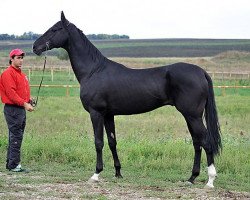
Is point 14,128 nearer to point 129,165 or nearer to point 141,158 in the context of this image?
point 129,165

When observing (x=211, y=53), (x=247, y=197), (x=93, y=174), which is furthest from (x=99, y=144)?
(x=211, y=53)

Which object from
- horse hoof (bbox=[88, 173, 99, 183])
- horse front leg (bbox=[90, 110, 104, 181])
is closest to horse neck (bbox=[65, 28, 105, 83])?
horse front leg (bbox=[90, 110, 104, 181])

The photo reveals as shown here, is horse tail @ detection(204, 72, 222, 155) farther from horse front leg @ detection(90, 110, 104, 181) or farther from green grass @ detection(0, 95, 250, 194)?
horse front leg @ detection(90, 110, 104, 181)

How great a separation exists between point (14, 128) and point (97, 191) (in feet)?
8.19

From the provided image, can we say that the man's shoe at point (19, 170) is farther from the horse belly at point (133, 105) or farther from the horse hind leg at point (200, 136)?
the horse hind leg at point (200, 136)

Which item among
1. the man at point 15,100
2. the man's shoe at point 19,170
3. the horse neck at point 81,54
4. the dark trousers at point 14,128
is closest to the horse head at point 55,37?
the horse neck at point 81,54

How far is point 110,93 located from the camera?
8562mm

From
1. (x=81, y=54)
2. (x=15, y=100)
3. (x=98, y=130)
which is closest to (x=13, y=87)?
(x=15, y=100)

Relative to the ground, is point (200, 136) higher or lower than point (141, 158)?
higher

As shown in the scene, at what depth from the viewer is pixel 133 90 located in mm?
8539

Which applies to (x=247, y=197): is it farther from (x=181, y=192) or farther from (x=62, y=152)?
(x=62, y=152)

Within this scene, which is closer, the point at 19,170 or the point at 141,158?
the point at 19,170

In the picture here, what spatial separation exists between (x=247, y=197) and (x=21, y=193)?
3.14 meters

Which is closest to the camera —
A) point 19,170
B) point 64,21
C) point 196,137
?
point 196,137
